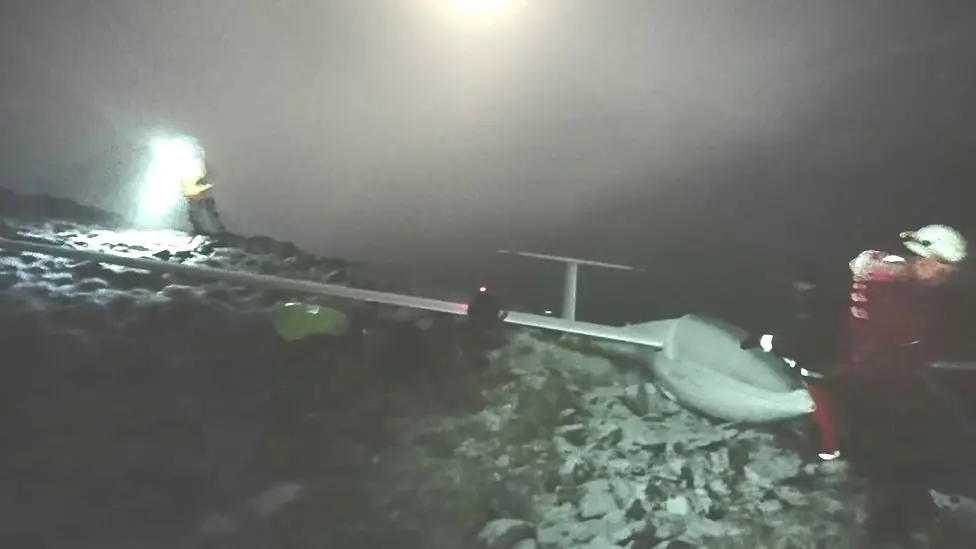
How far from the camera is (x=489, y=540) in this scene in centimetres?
104

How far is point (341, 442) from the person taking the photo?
1.21 meters

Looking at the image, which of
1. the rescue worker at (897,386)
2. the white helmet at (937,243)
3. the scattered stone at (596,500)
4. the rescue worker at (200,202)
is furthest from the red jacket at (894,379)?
the rescue worker at (200,202)

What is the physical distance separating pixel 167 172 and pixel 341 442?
28.3 inches

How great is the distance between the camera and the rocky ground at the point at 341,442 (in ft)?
3.45

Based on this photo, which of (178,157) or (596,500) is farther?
(178,157)

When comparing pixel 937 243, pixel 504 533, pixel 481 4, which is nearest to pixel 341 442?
pixel 504 533

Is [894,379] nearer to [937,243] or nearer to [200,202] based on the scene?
[937,243]

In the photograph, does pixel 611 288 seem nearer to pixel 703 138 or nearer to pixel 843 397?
pixel 703 138

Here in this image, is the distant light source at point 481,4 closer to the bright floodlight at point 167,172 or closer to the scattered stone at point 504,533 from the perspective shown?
the bright floodlight at point 167,172

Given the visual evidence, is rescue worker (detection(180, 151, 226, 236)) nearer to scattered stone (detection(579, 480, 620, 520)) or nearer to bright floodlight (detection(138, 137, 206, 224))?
bright floodlight (detection(138, 137, 206, 224))

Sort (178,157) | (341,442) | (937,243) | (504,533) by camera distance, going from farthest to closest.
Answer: (178,157)
(937,243)
(341,442)
(504,533)

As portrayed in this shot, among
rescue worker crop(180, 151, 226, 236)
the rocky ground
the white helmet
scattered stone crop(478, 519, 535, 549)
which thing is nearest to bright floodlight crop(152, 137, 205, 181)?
rescue worker crop(180, 151, 226, 236)

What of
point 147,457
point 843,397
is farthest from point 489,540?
point 843,397

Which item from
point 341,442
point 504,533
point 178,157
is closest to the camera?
point 504,533
